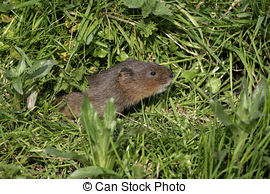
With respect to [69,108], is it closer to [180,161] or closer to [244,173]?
[180,161]

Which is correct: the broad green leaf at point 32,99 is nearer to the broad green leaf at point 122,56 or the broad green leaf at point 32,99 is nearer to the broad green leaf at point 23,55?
the broad green leaf at point 23,55

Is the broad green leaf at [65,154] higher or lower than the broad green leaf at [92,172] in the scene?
higher

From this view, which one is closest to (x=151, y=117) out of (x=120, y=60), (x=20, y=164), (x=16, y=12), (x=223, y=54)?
(x=120, y=60)

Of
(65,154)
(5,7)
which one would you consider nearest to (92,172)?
(65,154)

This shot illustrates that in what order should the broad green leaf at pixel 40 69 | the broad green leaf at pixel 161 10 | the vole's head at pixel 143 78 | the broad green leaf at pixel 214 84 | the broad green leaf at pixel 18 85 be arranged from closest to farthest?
the broad green leaf at pixel 18 85
the broad green leaf at pixel 40 69
the broad green leaf at pixel 161 10
the vole's head at pixel 143 78
the broad green leaf at pixel 214 84

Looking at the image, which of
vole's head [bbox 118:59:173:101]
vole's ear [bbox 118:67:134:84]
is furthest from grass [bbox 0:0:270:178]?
vole's ear [bbox 118:67:134:84]

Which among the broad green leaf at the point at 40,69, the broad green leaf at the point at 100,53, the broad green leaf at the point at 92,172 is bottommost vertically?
the broad green leaf at the point at 92,172

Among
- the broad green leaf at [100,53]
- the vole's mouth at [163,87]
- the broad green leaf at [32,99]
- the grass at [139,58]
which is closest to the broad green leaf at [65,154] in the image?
the grass at [139,58]
